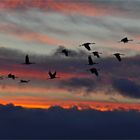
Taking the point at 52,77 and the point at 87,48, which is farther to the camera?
the point at 52,77

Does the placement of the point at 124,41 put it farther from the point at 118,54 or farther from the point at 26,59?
the point at 26,59

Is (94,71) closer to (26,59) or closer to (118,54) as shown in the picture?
(118,54)

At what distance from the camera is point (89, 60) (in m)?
104

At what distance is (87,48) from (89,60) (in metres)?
3.14

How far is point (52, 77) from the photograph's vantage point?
366 feet

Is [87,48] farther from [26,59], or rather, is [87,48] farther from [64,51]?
[26,59]

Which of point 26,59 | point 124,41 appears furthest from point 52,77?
point 124,41

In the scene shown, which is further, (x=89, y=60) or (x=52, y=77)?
(x=52, y=77)

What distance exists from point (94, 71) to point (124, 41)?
8716mm

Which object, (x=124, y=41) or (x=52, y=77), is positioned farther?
(x=52, y=77)

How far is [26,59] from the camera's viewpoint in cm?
10769

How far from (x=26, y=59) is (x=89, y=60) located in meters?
11.8

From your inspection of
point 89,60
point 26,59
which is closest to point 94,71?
point 89,60

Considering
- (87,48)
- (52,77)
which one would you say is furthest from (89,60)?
(52,77)
